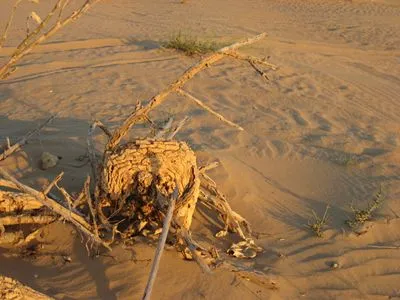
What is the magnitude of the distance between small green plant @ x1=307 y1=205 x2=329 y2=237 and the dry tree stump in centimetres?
102

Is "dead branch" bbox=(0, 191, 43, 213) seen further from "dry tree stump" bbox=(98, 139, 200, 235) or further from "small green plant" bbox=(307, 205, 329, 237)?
"small green plant" bbox=(307, 205, 329, 237)

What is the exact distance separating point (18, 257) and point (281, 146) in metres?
2.83

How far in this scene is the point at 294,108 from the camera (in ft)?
20.3

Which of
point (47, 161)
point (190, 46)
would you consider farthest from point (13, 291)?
point (190, 46)

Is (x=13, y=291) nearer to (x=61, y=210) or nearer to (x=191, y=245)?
(x=61, y=210)

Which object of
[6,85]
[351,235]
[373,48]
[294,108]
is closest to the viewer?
[351,235]

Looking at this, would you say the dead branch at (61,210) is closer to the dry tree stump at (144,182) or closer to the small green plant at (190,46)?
the dry tree stump at (144,182)

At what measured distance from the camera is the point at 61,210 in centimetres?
269

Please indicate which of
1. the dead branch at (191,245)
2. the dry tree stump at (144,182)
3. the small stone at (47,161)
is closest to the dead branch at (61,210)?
the dry tree stump at (144,182)

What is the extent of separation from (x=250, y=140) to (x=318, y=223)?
166 cm

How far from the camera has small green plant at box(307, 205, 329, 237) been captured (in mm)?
3512

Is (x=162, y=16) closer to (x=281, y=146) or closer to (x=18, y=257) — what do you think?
(x=281, y=146)

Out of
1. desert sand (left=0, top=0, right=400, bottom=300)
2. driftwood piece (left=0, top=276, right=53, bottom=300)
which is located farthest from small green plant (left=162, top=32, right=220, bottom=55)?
driftwood piece (left=0, top=276, right=53, bottom=300)

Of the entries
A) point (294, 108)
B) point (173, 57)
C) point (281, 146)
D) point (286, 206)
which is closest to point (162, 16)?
point (173, 57)
